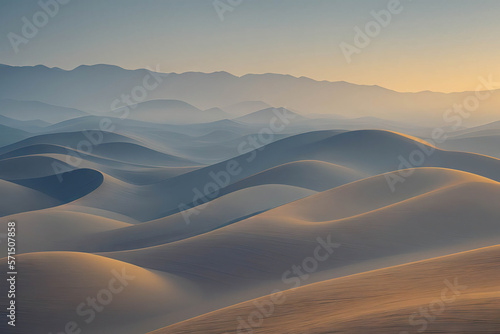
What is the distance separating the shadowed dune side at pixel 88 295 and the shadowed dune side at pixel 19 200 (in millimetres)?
39108

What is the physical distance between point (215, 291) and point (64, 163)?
71.9 meters

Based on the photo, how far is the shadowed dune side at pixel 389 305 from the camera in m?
6.36

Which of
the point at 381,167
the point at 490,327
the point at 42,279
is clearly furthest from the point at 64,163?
the point at 490,327

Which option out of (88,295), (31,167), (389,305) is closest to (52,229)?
(88,295)

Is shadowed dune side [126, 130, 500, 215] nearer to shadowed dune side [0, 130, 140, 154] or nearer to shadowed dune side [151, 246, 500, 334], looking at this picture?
shadowed dune side [151, 246, 500, 334]

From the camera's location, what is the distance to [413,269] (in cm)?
1154

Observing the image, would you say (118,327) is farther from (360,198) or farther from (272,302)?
(360,198)

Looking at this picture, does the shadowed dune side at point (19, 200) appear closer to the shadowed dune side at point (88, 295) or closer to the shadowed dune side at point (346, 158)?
the shadowed dune side at point (346, 158)

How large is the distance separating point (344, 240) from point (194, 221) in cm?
1604

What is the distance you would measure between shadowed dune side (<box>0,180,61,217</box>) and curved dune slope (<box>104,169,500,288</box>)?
37468 millimetres

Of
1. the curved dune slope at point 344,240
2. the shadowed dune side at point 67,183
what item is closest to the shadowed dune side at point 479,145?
the shadowed dune side at point 67,183

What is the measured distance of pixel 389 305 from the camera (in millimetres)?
8102

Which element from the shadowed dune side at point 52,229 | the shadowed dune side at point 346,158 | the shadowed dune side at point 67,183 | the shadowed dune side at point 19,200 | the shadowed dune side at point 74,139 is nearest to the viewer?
the shadowed dune side at point 52,229

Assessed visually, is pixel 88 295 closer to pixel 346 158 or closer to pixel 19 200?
pixel 19 200
